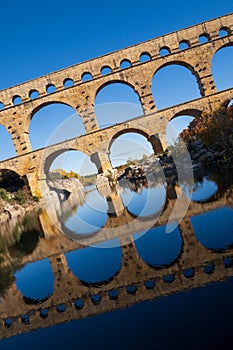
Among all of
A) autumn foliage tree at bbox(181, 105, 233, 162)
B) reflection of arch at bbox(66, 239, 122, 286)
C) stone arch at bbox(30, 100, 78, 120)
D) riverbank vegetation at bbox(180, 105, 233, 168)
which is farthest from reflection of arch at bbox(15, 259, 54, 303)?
stone arch at bbox(30, 100, 78, 120)

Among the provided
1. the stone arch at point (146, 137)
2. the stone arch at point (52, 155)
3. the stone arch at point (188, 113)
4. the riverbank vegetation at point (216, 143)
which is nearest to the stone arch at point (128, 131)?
the stone arch at point (146, 137)

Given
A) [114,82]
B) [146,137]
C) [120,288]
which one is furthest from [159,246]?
[114,82]

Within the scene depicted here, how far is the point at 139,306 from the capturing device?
9.77 ft

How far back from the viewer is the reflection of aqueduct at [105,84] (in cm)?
2369

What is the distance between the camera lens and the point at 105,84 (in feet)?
82.0

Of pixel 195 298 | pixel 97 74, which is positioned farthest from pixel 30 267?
pixel 97 74

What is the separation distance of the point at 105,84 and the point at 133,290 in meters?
23.5

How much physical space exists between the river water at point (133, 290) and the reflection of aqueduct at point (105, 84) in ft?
59.1

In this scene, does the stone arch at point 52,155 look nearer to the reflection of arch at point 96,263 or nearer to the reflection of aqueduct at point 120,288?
the reflection of arch at point 96,263

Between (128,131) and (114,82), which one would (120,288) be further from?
(114,82)

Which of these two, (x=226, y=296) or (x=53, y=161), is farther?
(x=53, y=161)

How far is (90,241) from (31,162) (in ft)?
62.5

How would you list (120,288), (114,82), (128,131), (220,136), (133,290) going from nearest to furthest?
(133,290) → (120,288) → (220,136) → (128,131) → (114,82)

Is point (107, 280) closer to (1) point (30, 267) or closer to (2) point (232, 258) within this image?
(2) point (232, 258)
